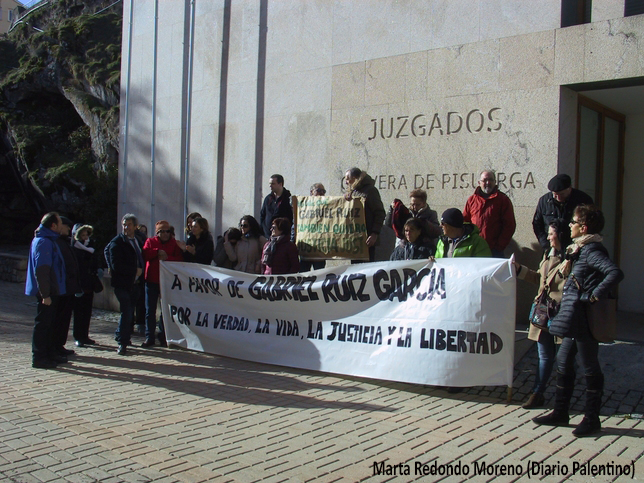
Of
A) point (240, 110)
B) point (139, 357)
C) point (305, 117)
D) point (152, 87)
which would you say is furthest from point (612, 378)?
point (152, 87)

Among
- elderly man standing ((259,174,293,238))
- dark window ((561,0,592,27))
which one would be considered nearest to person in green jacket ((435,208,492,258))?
→ elderly man standing ((259,174,293,238))

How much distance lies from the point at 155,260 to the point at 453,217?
179 inches

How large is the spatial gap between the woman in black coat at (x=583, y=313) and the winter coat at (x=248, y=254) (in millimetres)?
4598

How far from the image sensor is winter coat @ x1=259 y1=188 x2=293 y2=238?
9586mm

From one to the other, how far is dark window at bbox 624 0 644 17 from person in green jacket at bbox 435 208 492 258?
13.3 ft

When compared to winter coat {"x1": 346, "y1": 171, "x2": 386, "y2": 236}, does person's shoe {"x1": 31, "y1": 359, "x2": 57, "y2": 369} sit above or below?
below

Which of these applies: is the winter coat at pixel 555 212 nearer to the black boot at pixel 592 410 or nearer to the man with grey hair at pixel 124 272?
the black boot at pixel 592 410

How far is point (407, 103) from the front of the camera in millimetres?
9734

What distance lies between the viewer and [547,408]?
5707 mm

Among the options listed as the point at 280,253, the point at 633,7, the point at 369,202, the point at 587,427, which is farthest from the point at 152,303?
the point at 633,7

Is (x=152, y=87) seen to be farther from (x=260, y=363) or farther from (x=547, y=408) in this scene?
(x=547, y=408)

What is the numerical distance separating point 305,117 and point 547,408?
7136 millimetres

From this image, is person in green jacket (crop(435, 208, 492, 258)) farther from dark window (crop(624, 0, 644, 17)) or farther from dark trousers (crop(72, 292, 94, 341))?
dark trousers (crop(72, 292, 94, 341))

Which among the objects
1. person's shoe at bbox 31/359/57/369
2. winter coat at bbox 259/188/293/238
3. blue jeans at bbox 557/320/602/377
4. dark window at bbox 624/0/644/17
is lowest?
person's shoe at bbox 31/359/57/369
